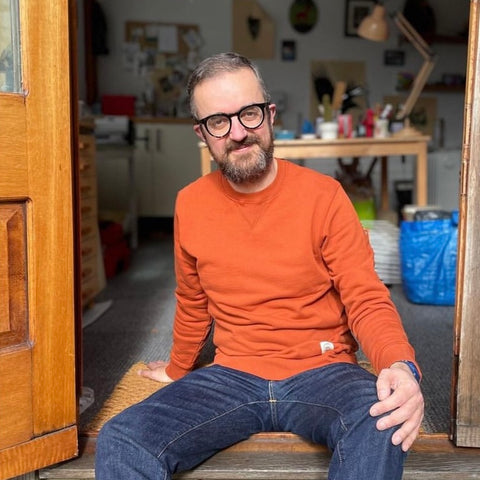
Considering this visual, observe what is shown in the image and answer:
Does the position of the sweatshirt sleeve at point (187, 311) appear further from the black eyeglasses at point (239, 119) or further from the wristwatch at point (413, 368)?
the wristwatch at point (413, 368)

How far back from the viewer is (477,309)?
5.01ft

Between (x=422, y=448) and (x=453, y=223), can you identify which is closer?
(x=422, y=448)

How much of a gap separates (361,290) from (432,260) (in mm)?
1832

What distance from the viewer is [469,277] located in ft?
4.99

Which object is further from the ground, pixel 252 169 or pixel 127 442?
pixel 252 169

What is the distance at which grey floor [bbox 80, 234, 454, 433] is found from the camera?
78.0 inches

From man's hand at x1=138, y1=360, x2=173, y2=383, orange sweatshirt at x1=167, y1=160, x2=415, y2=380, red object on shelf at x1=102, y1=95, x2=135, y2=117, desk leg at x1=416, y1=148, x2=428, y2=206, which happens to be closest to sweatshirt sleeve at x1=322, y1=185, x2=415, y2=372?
orange sweatshirt at x1=167, y1=160, x2=415, y2=380

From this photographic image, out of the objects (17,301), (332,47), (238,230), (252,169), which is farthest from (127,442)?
(332,47)

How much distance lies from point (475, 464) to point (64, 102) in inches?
48.7

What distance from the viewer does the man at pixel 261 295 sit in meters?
1.36

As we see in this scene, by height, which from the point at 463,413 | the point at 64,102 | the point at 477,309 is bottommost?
the point at 463,413

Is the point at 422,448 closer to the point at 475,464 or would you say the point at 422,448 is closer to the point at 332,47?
the point at 475,464

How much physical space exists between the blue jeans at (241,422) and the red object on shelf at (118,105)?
17.0 ft

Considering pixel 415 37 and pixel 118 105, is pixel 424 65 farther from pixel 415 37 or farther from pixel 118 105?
pixel 118 105
